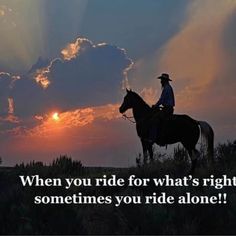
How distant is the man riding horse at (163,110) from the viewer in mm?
18859

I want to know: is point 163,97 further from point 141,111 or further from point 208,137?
point 208,137

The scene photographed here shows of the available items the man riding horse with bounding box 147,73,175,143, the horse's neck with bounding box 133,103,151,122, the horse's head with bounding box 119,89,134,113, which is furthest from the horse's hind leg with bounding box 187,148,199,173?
the horse's head with bounding box 119,89,134,113

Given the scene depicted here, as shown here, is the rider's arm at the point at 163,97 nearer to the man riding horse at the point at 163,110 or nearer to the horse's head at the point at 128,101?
the man riding horse at the point at 163,110

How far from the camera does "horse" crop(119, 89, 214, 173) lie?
785 inches

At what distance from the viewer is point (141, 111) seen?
20.5m

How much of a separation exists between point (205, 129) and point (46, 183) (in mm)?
9118

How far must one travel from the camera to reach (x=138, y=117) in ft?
67.2

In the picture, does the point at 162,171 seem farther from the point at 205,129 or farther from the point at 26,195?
the point at 26,195

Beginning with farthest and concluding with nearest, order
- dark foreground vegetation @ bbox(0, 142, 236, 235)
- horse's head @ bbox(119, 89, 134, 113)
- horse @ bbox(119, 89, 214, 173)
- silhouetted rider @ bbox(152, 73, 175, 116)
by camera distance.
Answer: horse's head @ bbox(119, 89, 134, 113) < horse @ bbox(119, 89, 214, 173) < silhouetted rider @ bbox(152, 73, 175, 116) < dark foreground vegetation @ bbox(0, 142, 236, 235)

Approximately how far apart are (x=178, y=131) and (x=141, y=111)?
1.57 meters

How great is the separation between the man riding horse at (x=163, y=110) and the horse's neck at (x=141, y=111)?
0.50m

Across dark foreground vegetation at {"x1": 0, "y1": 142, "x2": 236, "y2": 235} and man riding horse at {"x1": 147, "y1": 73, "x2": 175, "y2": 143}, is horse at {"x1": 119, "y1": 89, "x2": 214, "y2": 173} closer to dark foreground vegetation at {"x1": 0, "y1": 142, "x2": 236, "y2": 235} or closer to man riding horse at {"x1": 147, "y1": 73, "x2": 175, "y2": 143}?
man riding horse at {"x1": 147, "y1": 73, "x2": 175, "y2": 143}

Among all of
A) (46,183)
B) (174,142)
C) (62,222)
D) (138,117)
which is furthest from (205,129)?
(62,222)

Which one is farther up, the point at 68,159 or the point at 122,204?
the point at 68,159
